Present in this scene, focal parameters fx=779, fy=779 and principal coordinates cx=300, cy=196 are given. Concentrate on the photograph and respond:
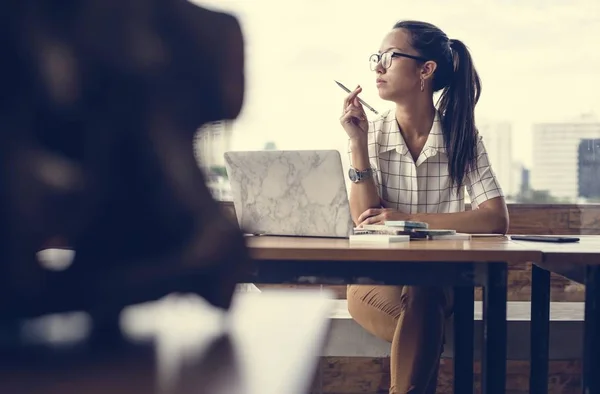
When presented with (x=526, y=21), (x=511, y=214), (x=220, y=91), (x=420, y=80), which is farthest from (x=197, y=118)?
(x=526, y=21)

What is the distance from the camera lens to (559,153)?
3.30m

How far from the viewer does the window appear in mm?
3285

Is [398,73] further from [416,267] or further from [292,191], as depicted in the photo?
[416,267]

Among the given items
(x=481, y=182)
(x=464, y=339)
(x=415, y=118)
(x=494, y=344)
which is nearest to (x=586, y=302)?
(x=494, y=344)

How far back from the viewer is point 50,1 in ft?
1.28

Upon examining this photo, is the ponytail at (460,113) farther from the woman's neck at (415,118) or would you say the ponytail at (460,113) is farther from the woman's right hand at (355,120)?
the woman's right hand at (355,120)

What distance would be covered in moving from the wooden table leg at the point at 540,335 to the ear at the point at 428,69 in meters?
0.95

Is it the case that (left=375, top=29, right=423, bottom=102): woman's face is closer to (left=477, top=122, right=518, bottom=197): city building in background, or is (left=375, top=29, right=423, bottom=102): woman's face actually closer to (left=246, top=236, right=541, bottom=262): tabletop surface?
(left=477, top=122, right=518, bottom=197): city building in background

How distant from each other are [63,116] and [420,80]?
228cm

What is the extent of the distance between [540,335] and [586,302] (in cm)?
16

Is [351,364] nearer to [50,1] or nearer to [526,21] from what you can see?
[526,21]

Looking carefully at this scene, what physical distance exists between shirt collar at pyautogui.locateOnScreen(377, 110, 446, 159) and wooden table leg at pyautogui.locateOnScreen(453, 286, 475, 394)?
523 millimetres

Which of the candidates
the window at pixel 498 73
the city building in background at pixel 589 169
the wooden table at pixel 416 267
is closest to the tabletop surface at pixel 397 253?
the wooden table at pixel 416 267

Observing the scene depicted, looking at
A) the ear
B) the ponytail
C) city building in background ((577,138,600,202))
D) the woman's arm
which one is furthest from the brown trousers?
city building in background ((577,138,600,202))
